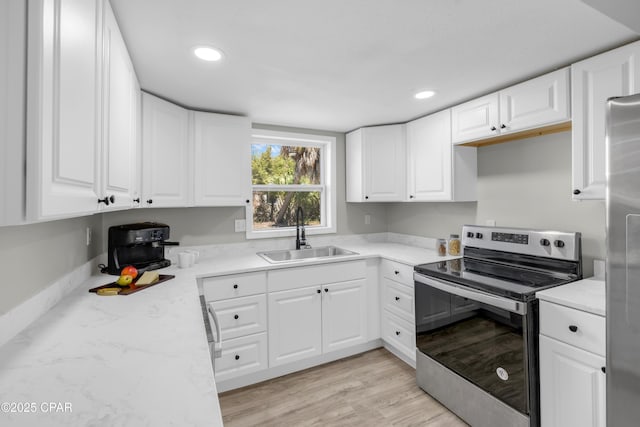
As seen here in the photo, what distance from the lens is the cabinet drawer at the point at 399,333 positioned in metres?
2.37

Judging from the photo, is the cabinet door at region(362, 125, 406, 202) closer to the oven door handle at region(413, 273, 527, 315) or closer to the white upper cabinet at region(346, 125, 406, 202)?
the white upper cabinet at region(346, 125, 406, 202)

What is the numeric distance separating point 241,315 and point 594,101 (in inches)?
97.1

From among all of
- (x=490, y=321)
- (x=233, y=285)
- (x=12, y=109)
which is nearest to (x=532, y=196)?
(x=490, y=321)

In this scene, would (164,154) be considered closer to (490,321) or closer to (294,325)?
(294,325)

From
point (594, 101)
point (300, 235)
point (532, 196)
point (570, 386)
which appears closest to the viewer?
point (570, 386)

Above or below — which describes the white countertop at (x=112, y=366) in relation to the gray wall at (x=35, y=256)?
below

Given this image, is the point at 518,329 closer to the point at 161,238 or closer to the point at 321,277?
the point at 321,277

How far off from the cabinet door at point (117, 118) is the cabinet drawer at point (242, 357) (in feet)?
3.99

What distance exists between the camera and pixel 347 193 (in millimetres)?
3291

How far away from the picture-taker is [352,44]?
1.49 m

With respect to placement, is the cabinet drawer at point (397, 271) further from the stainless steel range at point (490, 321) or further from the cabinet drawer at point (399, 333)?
the cabinet drawer at point (399, 333)

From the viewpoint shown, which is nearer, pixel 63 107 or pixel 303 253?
pixel 63 107

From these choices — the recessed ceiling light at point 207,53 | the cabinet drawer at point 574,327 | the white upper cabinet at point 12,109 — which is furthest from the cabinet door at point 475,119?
the white upper cabinet at point 12,109

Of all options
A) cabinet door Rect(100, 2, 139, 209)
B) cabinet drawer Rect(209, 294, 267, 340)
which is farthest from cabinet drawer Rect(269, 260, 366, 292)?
cabinet door Rect(100, 2, 139, 209)
